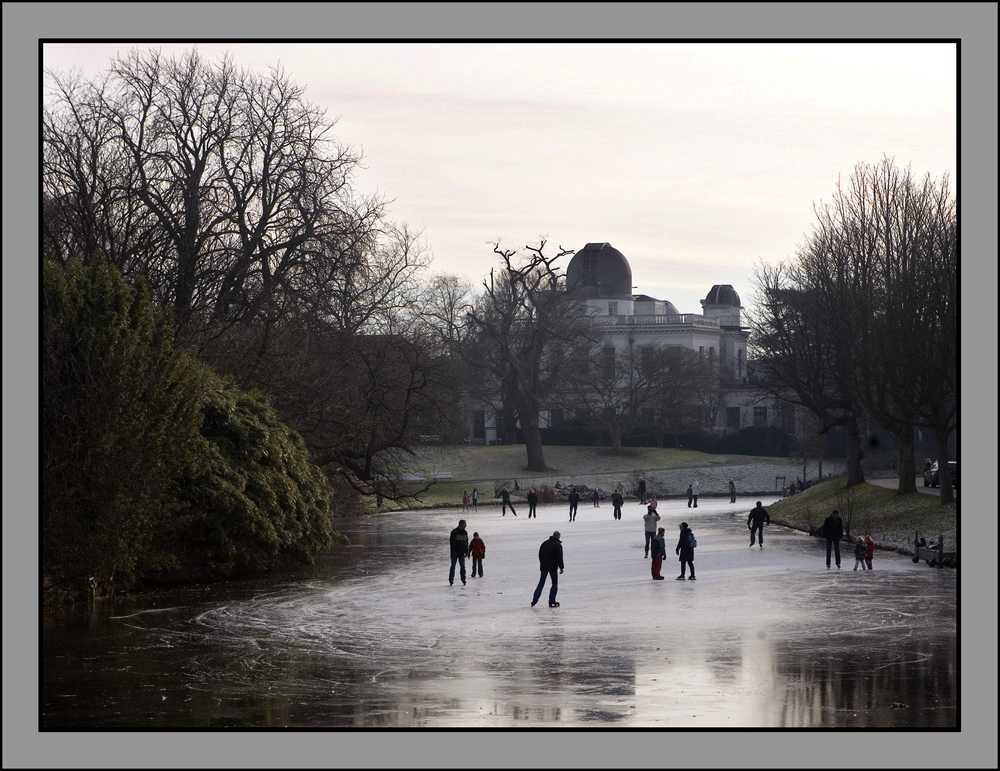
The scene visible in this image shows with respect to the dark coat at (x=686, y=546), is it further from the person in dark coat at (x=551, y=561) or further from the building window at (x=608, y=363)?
the building window at (x=608, y=363)

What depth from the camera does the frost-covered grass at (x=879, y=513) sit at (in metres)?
36.3

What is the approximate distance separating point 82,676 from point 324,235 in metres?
23.3

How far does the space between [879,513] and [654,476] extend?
116 feet

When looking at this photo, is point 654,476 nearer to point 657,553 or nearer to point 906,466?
point 906,466

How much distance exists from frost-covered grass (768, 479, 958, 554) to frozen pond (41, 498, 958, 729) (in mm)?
6412

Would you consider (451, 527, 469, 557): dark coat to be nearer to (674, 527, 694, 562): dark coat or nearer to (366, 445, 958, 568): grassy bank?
(674, 527, 694, 562): dark coat

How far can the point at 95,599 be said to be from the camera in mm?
23844

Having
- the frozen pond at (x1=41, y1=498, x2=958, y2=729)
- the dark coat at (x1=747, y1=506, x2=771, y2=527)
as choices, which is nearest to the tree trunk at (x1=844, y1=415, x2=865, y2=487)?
the dark coat at (x1=747, y1=506, x2=771, y2=527)

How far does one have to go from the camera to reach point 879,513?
41969 mm

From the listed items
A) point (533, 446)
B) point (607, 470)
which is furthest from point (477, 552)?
point (607, 470)

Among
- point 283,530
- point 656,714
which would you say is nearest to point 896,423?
point 283,530

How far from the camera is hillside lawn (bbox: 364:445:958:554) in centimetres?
4559

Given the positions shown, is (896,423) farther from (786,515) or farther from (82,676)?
(82,676)

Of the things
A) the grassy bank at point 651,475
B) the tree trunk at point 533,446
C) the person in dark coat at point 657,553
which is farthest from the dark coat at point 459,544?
the tree trunk at point 533,446
